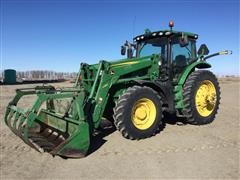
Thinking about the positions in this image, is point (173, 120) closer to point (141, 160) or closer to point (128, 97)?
point (128, 97)

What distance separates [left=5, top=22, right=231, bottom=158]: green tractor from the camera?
5.69m

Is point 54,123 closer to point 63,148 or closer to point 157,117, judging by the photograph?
point 63,148

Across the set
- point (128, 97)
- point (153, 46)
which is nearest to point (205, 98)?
point (153, 46)

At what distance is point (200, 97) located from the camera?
820 cm

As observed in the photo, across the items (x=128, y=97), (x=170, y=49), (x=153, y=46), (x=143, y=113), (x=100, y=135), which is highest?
(x=153, y=46)

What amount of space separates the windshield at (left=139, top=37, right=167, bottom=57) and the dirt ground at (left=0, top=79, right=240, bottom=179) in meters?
2.25

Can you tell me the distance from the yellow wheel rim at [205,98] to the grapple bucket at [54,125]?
3461 millimetres

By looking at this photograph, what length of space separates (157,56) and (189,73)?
3.81 feet

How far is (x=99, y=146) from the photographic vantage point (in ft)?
20.2

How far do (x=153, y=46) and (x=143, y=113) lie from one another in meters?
2.29

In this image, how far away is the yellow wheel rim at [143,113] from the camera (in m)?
6.69

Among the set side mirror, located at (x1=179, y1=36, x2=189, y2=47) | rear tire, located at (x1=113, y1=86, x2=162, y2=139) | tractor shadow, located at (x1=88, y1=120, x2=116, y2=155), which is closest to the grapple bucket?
tractor shadow, located at (x1=88, y1=120, x2=116, y2=155)

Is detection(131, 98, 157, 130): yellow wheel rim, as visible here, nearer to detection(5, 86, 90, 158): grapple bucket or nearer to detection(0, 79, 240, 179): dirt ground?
detection(0, 79, 240, 179): dirt ground

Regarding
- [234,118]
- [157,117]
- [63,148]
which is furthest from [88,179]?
[234,118]
